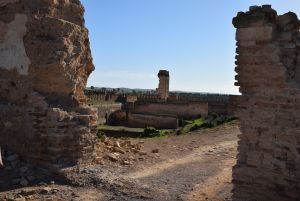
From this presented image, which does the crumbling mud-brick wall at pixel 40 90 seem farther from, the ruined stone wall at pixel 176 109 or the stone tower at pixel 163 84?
the stone tower at pixel 163 84

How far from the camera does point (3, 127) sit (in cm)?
893

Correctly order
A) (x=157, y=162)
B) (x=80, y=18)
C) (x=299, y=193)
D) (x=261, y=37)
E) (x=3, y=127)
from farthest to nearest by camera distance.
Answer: (x=157, y=162)
(x=80, y=18)
(x=3, y=127)
(x=261, y=37)
(x=299, y=193)

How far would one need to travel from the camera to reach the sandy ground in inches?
298

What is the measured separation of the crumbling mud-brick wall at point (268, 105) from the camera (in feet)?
20.0

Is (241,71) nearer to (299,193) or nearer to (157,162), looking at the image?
(299,193)

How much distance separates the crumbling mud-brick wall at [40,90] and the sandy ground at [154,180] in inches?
29.5

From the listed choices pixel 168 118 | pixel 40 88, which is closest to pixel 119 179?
pixel 40 88

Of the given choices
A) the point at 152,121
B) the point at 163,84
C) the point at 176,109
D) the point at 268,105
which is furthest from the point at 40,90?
the point at 163,84

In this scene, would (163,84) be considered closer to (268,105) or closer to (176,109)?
(176,109)

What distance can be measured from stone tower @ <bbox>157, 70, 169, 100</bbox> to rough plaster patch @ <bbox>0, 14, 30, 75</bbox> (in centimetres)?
1881

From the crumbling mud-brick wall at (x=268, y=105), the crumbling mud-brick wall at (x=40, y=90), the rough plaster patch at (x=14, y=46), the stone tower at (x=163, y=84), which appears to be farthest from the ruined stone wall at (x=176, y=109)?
the crumbling mud-brick wall at (x=268, y=105)

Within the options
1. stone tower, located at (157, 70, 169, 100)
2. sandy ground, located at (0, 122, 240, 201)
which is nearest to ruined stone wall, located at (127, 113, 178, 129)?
stone tower, located at (157, 70, 169, 100)

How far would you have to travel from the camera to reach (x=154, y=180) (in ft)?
28.7

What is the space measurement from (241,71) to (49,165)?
4.41 meters
